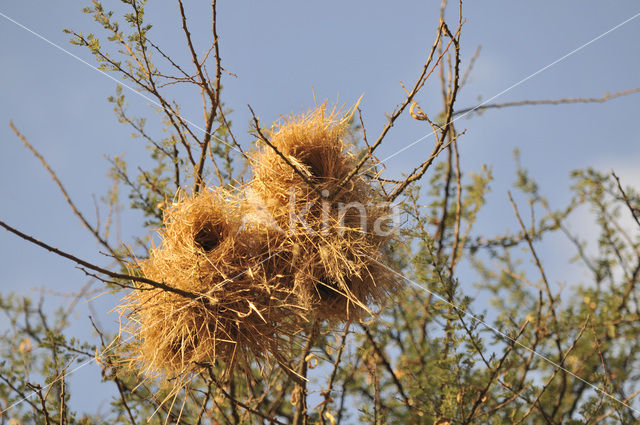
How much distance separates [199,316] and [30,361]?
176cm

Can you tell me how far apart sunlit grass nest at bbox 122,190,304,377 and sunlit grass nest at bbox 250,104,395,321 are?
0.07 m

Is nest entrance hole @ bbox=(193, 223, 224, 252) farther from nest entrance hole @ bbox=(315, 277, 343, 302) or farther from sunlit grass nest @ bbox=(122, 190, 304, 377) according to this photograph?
nest entrance hole @ bbox=(315, 277, 343, 302)

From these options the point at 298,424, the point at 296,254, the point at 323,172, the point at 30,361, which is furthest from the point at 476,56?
the point at 30,361

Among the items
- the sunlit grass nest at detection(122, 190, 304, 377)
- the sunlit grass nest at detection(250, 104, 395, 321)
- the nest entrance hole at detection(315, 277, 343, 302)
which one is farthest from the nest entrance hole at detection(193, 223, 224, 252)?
the nest entrance hole at detection(315, 277, 343, 302)

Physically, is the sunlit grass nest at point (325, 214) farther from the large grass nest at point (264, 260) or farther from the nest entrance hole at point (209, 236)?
the nest entrance hole at point (209, 236)

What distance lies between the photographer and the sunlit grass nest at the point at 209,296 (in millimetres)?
1589

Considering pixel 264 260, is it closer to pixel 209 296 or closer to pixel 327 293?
pixel 209 296

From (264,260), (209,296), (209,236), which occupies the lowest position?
(209,296)

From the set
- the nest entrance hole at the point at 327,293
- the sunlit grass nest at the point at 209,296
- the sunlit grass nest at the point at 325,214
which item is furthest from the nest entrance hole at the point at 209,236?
the nest entrance hole at the point at 327,293

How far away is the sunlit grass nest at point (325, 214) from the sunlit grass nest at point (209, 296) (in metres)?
0.07

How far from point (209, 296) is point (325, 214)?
377mm

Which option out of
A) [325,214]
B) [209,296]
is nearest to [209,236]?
[209,296]

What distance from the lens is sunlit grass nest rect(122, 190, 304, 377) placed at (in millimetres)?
1589

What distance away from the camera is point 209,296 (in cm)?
155
